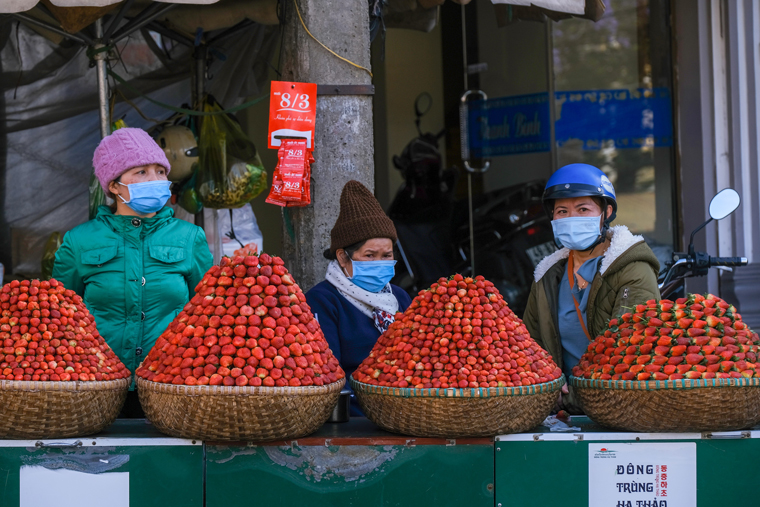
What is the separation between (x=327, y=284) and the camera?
3066 millimetres

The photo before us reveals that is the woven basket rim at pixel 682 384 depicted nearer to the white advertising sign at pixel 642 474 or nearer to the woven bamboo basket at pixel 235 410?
the white advertising sign at pixel 642 474

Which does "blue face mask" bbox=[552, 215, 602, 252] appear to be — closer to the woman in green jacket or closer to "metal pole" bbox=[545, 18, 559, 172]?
the woman in green jacket

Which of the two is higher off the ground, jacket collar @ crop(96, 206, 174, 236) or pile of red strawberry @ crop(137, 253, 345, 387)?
jacket collar @ crop(96, 206, 174, 236)

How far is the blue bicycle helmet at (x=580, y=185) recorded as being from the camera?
290 centimetres

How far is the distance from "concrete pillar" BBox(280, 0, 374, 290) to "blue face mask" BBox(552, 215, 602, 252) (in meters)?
1.06

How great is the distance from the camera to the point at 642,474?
2.29m

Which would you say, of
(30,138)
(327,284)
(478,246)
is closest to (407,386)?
A: (327,284)

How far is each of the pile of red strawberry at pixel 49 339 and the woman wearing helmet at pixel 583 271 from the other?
1504 millimetres

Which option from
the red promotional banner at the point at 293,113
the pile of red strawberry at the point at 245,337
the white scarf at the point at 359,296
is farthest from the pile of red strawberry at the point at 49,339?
the red promotional banner at the point at 293,113

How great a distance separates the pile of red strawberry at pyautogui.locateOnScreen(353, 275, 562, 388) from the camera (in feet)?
7.35

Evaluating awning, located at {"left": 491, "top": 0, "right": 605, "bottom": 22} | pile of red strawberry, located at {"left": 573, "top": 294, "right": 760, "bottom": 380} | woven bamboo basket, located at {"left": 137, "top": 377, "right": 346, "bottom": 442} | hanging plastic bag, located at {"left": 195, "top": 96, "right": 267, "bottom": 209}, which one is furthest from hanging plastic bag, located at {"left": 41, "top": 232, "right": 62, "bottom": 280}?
pile of red strawberry, located at {"left": 573, "top": 294, "right": 760, "bottom": 380}

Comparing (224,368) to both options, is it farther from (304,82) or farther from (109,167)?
(304,82)

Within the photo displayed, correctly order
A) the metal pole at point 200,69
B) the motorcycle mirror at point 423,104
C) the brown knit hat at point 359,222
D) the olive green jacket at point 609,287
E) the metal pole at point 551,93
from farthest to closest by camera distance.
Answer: the motorcycle mirror at point 423,104 → the metal pole at point 551,93 → the metal pole at point 200,69 → the brown knit hat at point 359,222 → the olive green jacket at point 609,287

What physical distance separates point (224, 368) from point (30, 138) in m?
3.92
